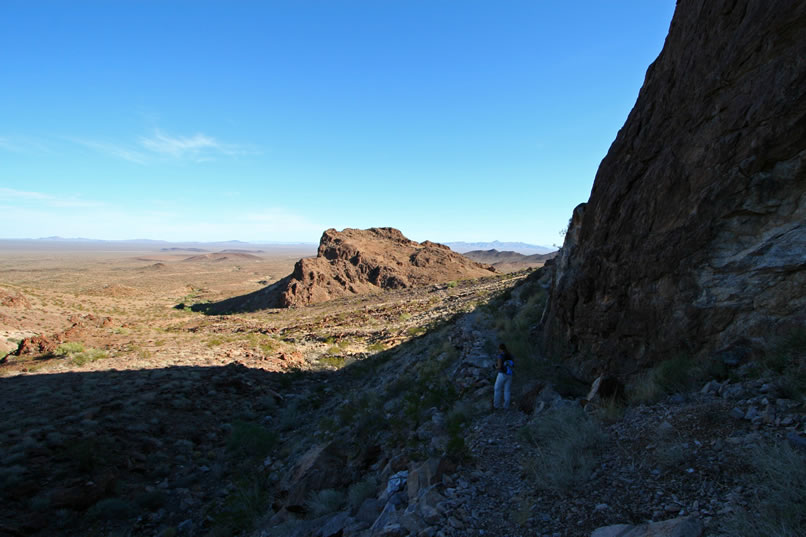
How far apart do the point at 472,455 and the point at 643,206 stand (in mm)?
4640

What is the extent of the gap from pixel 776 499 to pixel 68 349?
19.8 meters

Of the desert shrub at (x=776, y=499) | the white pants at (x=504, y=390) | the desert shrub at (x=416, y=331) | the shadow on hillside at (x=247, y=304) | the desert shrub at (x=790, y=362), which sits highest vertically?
the desert shrub at (x=790, y=362)

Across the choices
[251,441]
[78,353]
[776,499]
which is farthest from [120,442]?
[776,499]

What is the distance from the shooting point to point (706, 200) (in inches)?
209

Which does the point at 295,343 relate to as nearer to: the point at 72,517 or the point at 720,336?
the point at 72,517

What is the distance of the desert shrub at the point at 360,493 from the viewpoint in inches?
205

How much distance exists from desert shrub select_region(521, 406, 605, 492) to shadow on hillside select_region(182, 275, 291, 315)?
3095 cm

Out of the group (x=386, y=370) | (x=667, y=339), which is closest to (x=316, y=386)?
(x=386, y=370)

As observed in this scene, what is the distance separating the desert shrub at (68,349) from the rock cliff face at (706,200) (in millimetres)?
17730

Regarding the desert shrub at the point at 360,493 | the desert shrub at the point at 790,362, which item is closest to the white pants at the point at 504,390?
the desert shrub at the point at 360,493

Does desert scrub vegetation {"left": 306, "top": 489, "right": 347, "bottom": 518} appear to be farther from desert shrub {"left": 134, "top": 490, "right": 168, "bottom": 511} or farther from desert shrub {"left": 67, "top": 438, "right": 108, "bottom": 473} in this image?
desert shrub {"left": 67, "top": 438, "right": 108, "bottom": 473}

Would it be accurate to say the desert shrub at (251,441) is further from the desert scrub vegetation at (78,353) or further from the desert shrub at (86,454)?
the desert scrub vegetation at (78,353)

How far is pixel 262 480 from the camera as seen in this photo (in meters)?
7.47

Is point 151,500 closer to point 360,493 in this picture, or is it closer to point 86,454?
point 86,454
